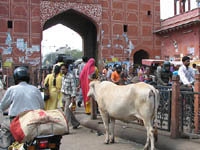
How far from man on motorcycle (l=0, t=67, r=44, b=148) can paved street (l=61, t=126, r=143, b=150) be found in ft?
6.20

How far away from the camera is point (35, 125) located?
274 cm

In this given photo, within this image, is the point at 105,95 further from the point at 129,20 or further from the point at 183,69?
the point at 129,20

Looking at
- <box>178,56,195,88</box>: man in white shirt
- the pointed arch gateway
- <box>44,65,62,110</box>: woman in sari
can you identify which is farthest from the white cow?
the pointed arch gateway

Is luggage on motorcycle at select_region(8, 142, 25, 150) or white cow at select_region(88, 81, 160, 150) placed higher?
white cow at select_region(88, 81, 160, 150)

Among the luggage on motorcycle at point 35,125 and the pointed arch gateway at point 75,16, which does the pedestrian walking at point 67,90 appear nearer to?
the luggage on motorcycle at point 35,125

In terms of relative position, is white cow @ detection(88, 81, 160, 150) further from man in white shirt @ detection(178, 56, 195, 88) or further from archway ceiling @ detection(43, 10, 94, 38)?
archway ceiling @ detection(43, 10, 94, 38)

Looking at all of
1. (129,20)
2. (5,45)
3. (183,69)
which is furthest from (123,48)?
(183,69)

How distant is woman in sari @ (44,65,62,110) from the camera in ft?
17.9

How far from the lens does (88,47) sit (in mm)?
27469

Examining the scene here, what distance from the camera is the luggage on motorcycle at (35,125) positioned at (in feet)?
8.88

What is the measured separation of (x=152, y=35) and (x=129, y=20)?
9.41 ft

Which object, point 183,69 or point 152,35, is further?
point 152,35

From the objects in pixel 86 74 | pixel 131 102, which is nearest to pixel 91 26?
pixel 86 74

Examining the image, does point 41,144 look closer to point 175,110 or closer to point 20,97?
point 20,97
